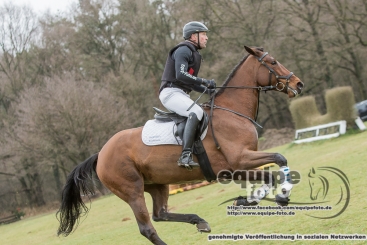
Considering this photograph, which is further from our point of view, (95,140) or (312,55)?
(312,55)

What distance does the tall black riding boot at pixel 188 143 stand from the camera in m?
7.29

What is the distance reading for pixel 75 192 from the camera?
877 centimetres

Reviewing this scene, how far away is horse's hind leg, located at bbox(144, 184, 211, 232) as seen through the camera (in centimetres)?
788

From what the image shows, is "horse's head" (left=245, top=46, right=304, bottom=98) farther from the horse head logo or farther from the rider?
the horse head logo

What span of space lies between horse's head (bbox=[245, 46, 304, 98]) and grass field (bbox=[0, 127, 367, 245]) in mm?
2401

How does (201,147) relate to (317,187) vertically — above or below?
above

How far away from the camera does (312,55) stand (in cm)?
3694

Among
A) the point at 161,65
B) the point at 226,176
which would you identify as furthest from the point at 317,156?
the point at 161,65

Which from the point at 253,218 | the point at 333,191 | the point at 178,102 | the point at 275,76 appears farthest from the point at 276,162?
the point at 333,191

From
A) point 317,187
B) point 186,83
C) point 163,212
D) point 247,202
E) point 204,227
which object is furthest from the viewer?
point 317,187

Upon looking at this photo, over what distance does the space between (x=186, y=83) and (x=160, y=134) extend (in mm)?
975

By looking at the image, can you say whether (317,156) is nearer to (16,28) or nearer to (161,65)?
(161,65)

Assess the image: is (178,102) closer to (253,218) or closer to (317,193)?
(253,218)

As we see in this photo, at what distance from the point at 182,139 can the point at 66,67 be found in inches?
1471
